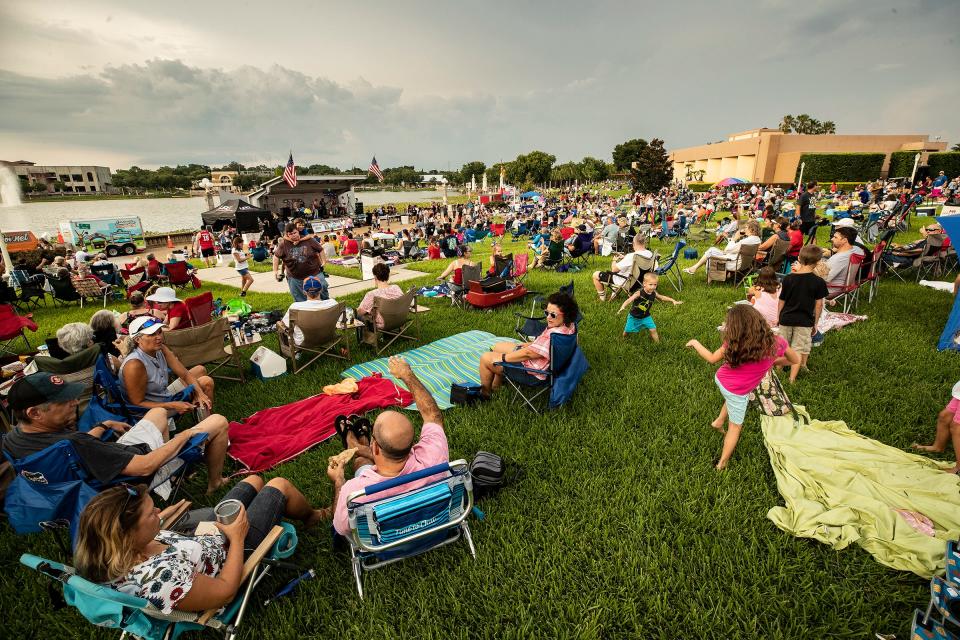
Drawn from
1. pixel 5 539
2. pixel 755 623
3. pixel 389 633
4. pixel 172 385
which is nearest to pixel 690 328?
pixel 755 623

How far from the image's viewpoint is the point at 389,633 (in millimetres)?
2336

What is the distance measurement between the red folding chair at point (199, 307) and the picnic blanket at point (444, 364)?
8.19 feet

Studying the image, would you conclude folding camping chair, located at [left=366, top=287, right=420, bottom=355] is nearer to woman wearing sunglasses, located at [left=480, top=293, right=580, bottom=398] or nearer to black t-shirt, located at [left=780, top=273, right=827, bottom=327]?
woman wearing sunglasses, located at [left=480, top=293, right=580, bottom=398]

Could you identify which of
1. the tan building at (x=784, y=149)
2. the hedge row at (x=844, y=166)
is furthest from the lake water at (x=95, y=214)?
the hedge row at (x=844, y=166)

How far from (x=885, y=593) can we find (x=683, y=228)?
52.3 feet

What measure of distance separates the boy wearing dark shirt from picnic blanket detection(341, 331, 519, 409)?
146 inches

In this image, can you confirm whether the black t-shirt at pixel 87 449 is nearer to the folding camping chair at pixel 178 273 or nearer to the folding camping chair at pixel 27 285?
the folding camping chair at pixel 178 273

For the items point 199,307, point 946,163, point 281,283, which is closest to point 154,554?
point 199,307

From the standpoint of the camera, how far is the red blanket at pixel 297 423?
3998 mm

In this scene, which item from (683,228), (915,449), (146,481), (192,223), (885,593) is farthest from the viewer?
(192,223)

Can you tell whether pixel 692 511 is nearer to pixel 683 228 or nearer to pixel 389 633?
pixel 389 633

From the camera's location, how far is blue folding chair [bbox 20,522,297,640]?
5.39ft

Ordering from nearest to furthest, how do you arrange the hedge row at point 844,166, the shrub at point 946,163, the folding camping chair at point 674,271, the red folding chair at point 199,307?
the red folding chair at point 199,307, the folding camping chair at point 674,271, the shrub at point 946,163, the hedge row at point 844,166

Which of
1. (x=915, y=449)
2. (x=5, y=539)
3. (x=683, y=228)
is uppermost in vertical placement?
(x=683, y=228)
